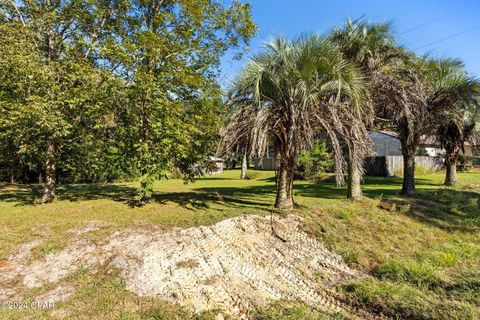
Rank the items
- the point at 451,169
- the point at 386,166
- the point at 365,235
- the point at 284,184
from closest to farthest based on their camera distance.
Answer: the point at 365,235
the point at 284,184
the point at 451,169
the point at 386,166

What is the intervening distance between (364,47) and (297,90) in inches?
157

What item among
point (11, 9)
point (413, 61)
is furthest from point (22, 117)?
point (413, 61)

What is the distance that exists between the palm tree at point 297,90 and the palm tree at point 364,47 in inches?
84.2

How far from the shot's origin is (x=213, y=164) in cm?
974

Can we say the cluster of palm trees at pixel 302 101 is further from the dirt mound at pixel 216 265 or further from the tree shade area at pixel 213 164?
the dirt mound at pixel 216 265

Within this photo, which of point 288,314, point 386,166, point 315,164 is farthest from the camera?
point 386,166

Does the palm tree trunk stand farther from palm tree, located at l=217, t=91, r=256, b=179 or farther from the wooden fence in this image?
palm tree, located at l=217, t=91, r=256, b=179

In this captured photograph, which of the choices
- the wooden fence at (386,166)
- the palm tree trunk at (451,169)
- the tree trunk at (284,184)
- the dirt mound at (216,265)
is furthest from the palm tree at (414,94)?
the wooden fence at (386,166)

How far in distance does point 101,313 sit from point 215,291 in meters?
1.56

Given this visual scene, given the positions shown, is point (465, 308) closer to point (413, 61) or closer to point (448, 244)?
point (448, 244)

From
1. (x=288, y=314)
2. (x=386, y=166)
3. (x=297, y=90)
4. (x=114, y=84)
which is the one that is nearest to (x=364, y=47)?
(x=297, y=90)

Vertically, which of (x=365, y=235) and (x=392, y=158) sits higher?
(x=392, y=158)

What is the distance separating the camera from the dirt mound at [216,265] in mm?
4453

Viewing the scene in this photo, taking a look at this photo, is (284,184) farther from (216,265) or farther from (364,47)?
(364,47)
